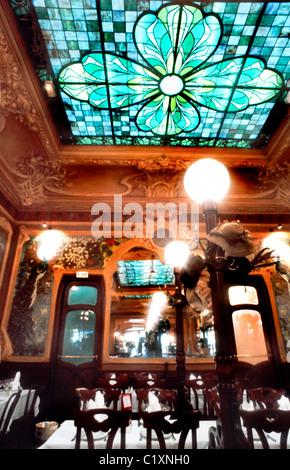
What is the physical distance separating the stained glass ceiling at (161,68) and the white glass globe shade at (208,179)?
3.71m

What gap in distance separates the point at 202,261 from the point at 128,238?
15.1 ft

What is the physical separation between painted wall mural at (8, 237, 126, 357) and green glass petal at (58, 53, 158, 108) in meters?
3.06

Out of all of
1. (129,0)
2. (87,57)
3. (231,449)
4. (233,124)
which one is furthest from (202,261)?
(233,124)

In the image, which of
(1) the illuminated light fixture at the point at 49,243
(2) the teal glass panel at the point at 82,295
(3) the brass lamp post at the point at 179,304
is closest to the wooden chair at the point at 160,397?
(3) the brass lamp post at the point at 179,304

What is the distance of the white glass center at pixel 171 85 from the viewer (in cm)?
491

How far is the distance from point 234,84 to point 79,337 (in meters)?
6.04

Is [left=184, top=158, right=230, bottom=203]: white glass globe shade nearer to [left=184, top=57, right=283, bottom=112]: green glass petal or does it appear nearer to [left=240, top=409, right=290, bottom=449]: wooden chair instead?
[left=240, top=409, right=290, bottom=449]: wooden chair

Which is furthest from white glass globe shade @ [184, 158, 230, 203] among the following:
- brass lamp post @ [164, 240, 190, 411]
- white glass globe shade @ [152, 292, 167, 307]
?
white glass globe shade @ [152, 292, 167, 307]

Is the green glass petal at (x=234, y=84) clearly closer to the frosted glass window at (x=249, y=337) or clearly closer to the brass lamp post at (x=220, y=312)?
the brass lamp post at (x=220, y=312)

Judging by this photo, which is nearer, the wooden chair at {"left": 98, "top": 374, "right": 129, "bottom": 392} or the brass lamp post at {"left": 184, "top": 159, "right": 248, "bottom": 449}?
the brass lamp post at {"left": 184, "top": 159, "right": 248, "bottom": 449}

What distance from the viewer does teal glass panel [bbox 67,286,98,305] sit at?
6.11 meters

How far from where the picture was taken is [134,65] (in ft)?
15.5

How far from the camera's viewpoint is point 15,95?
15.3ft

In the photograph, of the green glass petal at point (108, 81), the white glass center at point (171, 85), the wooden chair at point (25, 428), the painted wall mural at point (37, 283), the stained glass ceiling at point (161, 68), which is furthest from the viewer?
the painted wall mural at point (37, 283)
